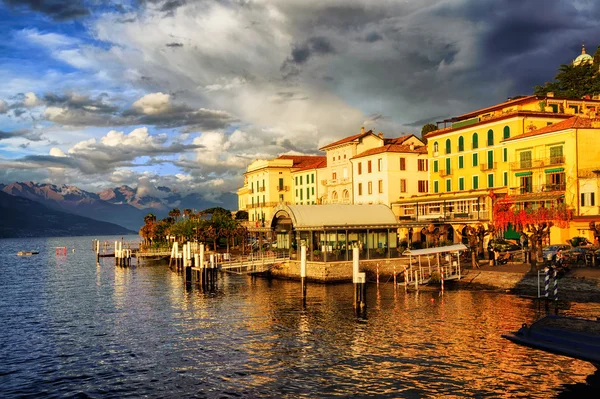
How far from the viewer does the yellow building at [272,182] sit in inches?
4609

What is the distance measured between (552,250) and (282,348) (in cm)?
3548

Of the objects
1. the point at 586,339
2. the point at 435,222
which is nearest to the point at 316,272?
the point at 435,222

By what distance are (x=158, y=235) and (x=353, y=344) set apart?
101151mm

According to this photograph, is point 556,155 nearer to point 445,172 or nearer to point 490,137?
point 490,137

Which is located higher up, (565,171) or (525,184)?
(565,171)

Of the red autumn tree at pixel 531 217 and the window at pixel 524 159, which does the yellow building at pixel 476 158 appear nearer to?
the window at pixel 524 159

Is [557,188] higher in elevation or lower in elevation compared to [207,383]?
higher

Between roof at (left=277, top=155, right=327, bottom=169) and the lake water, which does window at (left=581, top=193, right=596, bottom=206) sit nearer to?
the lake water

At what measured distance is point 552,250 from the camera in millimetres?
55812

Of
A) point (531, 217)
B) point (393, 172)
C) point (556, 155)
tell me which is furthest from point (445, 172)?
point (531, 217)

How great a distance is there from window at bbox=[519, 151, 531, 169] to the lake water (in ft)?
82.0

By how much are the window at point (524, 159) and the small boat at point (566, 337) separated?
1794 inches

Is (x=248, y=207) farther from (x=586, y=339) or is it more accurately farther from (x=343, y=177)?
(x=586, y=339)

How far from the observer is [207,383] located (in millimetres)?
25781
